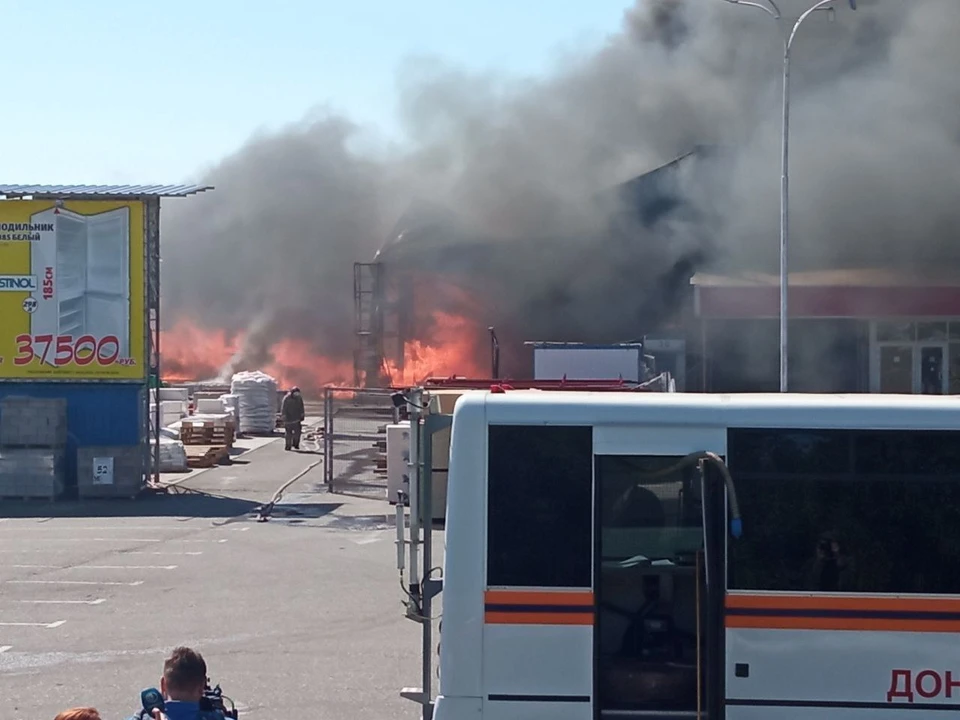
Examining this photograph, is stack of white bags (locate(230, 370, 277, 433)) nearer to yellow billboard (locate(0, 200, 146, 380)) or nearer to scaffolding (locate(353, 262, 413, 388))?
scaffolding (locate(353, 262, 413, 388))

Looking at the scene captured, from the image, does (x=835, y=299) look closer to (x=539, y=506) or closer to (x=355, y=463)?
(x=355, y=463)

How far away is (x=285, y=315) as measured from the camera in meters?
44.5

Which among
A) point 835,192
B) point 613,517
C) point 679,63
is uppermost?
point 679,63

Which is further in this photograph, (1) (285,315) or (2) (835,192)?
(1) (285,315)

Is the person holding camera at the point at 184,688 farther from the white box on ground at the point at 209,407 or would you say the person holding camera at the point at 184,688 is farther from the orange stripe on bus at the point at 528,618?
the white box on ground at the point at 209,407

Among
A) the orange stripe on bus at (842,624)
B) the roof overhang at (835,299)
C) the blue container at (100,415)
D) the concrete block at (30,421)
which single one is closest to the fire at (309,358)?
the roof overhang at (835,299)

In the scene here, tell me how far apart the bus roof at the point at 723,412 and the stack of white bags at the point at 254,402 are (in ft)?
92.2

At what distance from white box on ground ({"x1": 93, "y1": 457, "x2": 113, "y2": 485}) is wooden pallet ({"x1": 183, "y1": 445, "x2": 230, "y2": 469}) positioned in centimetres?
446

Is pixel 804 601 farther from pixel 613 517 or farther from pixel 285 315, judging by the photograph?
pixel 285 315

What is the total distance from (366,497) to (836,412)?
16.0 meters

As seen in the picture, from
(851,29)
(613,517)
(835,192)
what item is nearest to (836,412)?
(613,517)

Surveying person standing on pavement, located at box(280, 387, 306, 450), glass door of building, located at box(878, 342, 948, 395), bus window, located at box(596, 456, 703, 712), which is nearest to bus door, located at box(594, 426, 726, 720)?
bus window, located at box(596, 456, 703, 712)

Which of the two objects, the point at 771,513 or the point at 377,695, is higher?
the point at 771,513

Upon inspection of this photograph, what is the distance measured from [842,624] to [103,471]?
16.8m
